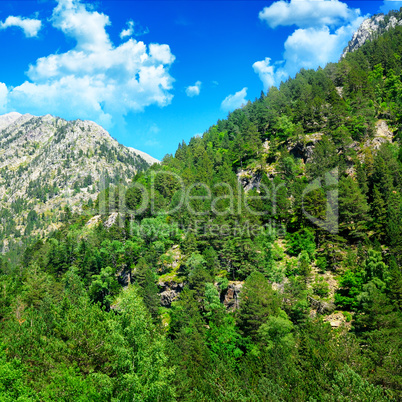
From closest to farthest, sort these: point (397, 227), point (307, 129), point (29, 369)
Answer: point (29, 369)
point (397, 227)
point (307, 129)

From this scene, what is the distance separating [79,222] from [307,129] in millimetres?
96744

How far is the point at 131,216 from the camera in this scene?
291 feet

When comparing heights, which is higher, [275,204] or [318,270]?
[275,204]

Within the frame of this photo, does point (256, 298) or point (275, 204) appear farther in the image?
point (275, 204)

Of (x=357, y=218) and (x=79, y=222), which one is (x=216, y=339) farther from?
(x=79, y=222)

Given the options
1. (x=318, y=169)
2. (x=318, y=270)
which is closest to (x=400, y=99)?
(x=318, y=169)

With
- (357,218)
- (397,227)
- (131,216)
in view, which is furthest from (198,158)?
(397,227)

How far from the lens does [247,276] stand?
5150 centimetres

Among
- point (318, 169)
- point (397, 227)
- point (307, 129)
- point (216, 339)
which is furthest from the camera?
point (307, 129)

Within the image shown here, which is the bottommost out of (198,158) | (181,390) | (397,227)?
(181,390)

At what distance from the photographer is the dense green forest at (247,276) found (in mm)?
22562

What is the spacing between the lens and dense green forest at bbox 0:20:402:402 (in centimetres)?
2256

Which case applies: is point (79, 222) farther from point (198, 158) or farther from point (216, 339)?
point (216, 339)

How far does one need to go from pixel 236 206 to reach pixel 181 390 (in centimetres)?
4633
